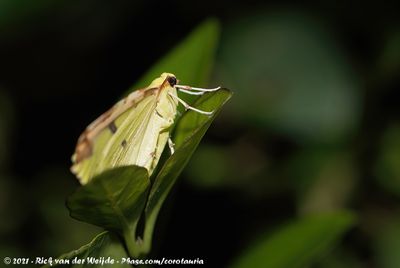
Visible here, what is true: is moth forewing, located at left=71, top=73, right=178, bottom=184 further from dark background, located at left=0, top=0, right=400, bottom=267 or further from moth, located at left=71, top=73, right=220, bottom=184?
dark background, located at left=0, top=0, right=400, bottom=267

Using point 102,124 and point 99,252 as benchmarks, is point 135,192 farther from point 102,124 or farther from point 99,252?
point 102,124

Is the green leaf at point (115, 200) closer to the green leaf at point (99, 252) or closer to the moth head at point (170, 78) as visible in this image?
the green leaf at point (99, 252)

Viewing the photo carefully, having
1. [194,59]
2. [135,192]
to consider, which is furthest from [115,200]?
[194,59]

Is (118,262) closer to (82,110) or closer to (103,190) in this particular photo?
(103,190)

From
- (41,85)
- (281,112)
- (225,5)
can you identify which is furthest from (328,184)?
(41,85)

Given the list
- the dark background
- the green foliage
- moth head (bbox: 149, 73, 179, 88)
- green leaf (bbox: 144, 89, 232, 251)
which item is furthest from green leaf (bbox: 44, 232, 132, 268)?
the dark background
